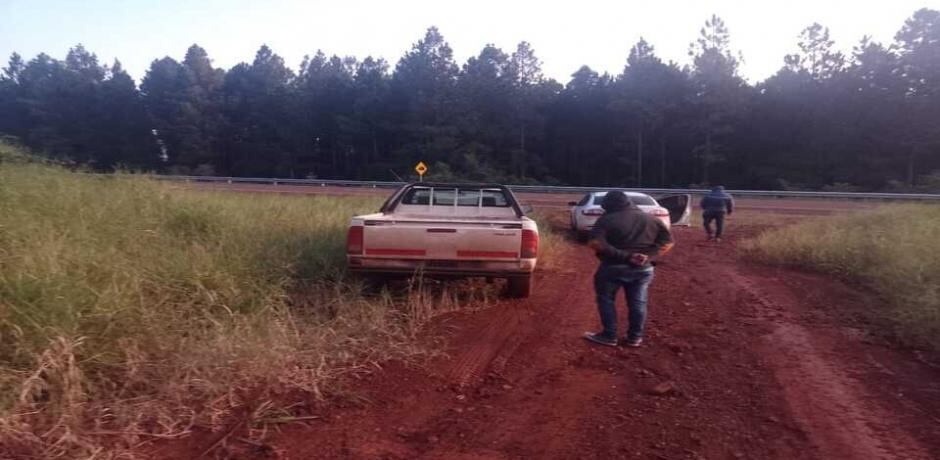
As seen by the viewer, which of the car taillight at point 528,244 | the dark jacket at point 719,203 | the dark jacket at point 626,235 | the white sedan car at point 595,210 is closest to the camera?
the dark jacket at point 626,235

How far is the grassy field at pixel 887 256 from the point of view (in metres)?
7.30

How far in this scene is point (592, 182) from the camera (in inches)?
2200

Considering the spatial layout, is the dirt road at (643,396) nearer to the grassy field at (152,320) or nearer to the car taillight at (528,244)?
the grassy field at (152,320)

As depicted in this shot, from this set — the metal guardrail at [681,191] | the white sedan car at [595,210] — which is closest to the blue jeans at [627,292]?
the white sedan car at [595,210]

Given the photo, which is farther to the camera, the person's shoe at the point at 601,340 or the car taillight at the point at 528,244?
the car taillight at the point at 528,244

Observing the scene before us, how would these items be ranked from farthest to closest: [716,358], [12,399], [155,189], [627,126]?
[627,126] → [155,189] → [716,358] → [12,399]

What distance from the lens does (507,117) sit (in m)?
55.5

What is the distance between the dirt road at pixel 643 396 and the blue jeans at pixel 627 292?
0.27 meters

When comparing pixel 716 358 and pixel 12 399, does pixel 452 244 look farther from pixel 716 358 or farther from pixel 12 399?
pixel 12 399

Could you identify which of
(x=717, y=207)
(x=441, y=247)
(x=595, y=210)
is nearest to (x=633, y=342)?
(x=441, y=247)

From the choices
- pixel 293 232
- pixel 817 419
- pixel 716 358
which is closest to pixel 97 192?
pixel 293 232

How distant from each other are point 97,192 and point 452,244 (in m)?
5.08

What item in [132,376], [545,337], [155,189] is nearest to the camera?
[132,376]

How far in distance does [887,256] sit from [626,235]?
5611mm
